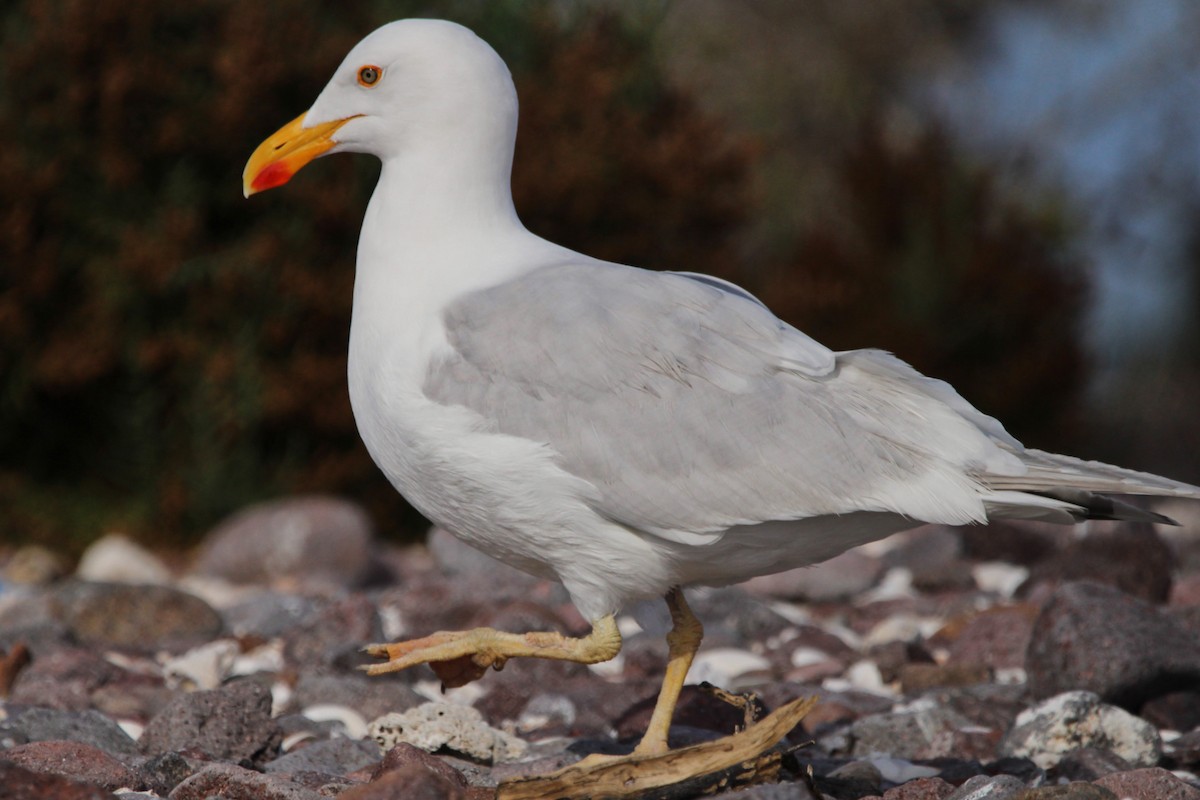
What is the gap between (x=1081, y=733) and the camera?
403 centimetres

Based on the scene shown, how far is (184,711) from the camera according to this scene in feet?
12.8

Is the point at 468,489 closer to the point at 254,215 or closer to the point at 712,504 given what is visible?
the point at 712,504

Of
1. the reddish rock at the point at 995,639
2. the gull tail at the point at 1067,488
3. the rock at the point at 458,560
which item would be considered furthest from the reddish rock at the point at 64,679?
the reddish rock at the point at 995,639

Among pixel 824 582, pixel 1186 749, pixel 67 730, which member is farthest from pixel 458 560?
pixel 1186 749

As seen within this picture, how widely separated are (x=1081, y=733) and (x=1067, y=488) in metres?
0.96

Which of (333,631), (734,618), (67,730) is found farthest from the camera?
(734,618)

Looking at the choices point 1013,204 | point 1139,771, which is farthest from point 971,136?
point 1139,771

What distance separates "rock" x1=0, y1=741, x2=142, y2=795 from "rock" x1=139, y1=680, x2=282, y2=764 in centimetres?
36

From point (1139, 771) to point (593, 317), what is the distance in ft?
5.62

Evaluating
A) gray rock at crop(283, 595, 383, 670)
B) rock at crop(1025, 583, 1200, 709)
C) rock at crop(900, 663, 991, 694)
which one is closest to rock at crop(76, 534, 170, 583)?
gray rock at crop(283, 595, 383, 670)

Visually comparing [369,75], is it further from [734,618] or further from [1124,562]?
[1124,562]

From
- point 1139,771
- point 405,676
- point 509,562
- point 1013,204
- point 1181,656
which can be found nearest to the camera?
point 1139,771

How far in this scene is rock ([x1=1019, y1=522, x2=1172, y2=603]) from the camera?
602 cm

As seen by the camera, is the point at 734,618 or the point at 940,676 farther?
the point at 734,618
